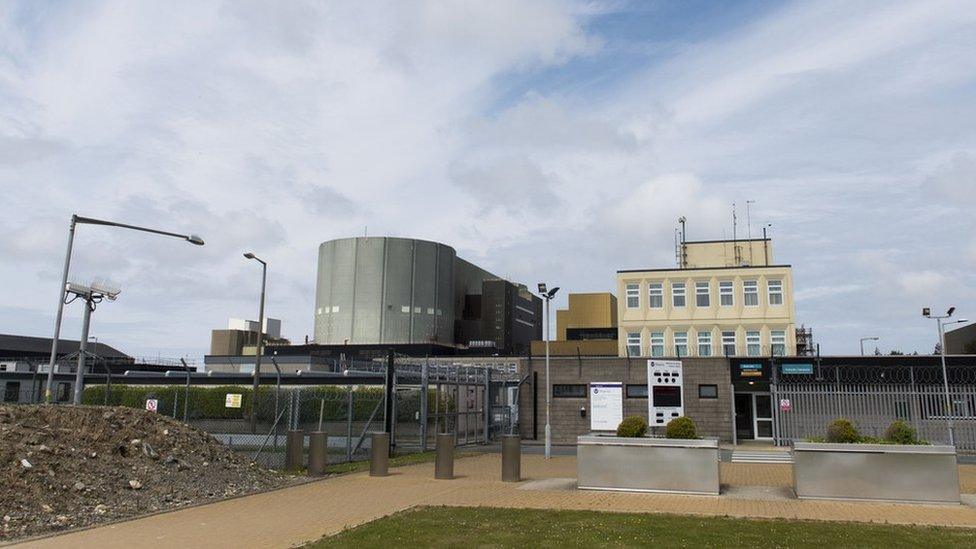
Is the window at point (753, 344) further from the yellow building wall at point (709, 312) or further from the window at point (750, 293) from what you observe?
the window at point (750, 293)

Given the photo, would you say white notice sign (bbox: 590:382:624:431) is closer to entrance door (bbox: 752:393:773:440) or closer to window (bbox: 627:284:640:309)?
entrance door (bbox: 752:393:773:440)

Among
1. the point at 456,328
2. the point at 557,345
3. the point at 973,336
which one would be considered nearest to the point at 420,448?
the point at 557,345

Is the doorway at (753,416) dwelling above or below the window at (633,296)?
below

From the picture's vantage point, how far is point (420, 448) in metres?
26.9

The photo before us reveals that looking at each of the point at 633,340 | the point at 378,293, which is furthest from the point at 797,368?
the point at 378,293

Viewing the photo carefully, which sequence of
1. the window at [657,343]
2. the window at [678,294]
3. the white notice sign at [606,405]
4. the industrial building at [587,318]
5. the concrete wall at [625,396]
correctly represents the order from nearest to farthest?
the concrete wall at [625,396] < the white notice sign at [606,405] < the window at [678,294] < the window at [657,343] < the industrial building at [587,318]

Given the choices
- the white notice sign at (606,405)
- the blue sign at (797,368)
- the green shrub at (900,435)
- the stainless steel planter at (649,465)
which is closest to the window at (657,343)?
the blue sign at (797,368)

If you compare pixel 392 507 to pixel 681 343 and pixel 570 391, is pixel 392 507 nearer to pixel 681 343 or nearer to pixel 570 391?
pixel 570 391

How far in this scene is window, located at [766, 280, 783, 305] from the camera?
49.7 metres

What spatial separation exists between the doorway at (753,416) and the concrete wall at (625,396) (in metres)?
1.72

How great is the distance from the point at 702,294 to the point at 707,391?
16553 millimetres

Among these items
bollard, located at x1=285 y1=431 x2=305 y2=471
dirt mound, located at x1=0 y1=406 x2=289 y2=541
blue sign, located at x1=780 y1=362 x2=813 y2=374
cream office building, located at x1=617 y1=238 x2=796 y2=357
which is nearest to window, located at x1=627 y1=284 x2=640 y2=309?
cream office building, located at x1=617 y1=238 x2=796 y2=357

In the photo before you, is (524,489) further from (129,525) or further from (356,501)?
(129,525)

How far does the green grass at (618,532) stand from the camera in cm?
1045
